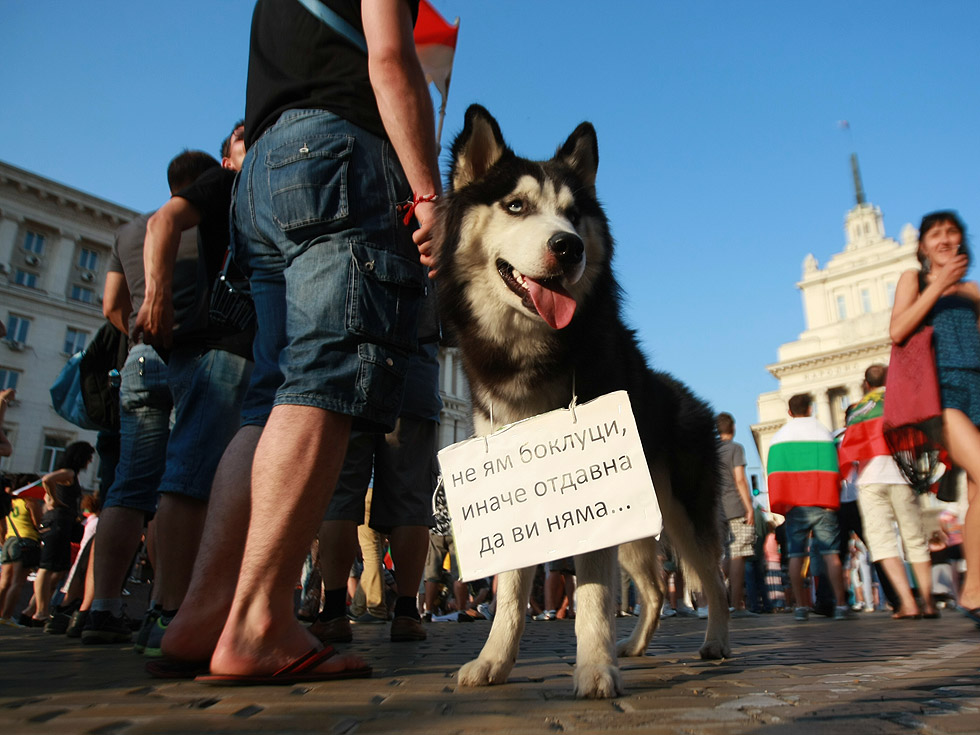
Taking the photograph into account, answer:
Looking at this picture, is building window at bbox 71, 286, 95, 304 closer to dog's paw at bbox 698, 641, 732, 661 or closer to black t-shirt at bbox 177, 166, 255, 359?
black t-shirt at bbox 177, 166, 255, 359

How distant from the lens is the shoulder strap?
2.53 meters

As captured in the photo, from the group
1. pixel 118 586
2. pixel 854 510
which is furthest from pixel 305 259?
pixel 854 510

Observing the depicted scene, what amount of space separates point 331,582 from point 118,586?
1.24 m

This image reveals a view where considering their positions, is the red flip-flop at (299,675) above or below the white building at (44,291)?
below

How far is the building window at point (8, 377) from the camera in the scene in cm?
3903

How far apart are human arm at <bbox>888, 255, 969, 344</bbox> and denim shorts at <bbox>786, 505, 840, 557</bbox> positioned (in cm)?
411

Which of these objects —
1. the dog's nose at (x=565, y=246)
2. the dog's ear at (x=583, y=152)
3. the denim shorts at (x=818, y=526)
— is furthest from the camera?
the denim shorts at (x=818, y=526)

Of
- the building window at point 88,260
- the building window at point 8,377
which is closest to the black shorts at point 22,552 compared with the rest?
the building window at point 8,377

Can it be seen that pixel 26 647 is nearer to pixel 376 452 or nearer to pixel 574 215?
pixel 376 452

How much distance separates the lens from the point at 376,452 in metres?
4.53

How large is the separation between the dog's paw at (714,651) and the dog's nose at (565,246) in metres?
1.87

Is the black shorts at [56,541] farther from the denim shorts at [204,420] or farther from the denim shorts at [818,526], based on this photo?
the denim shorts at [818,526]

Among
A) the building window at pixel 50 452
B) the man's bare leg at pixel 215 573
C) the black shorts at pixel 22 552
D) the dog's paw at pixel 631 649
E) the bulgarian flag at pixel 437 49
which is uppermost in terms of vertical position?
the building window at pixel 50 452

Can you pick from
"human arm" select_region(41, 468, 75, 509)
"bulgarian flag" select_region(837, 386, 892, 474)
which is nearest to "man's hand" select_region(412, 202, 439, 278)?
"bulgarian flag" select_region(837, 386, 892, 474)
